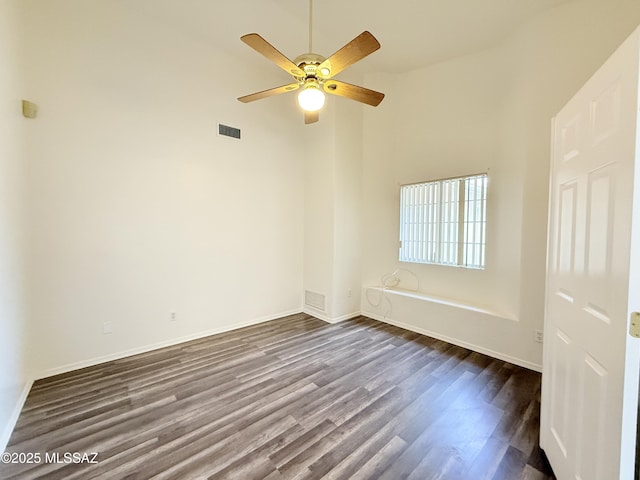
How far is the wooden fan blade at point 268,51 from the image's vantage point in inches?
74.0

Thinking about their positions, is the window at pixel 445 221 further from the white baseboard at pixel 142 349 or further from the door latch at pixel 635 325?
the door latch at pixel 635 325

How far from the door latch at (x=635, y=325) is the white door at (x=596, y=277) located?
0.02 metres

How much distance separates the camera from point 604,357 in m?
1.10

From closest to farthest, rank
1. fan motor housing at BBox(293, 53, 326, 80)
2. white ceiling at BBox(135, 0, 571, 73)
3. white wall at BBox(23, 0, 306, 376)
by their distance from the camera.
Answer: fan motor housing at BBox(293, 53, 326, 80)
white wall at BBox(23, 0, 306, 376)
white ceiling at BBox(135, 0, 571, 73)

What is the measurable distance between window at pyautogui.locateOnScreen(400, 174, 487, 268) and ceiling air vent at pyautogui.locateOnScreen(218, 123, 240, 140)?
2.69 metres

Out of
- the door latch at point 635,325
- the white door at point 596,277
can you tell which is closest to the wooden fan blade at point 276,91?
the white door at point 596,277

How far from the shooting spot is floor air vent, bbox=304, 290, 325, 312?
4.34 metres

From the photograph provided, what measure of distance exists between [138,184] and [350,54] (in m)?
2.61

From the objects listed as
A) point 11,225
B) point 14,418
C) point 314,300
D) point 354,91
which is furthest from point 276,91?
point 14,418

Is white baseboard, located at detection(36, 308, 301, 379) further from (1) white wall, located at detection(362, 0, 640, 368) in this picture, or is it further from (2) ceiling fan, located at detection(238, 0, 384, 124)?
(2) ceiling fan, located at detection(238, 0, 384, 124)

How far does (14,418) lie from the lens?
197 centimetres

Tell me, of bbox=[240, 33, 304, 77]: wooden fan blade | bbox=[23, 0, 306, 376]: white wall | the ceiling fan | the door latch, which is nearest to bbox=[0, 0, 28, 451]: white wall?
bbox=[23, 0, 306, 376]: white wall

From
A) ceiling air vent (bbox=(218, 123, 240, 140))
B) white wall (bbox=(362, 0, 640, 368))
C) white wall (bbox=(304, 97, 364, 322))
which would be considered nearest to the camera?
white wall (bbox=(362, 0, 640, 368))

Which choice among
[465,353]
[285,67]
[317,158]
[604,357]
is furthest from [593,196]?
[317,158]
